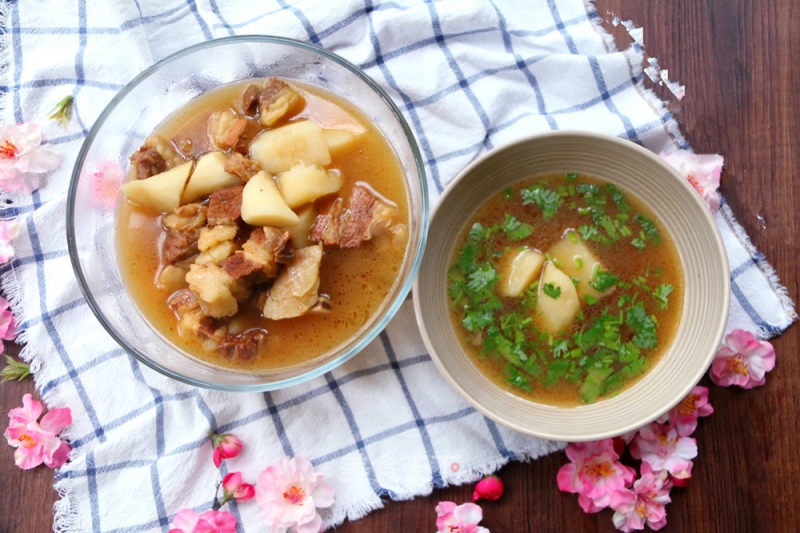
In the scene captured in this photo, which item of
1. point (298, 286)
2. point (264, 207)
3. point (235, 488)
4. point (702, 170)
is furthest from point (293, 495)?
point (702, 170)

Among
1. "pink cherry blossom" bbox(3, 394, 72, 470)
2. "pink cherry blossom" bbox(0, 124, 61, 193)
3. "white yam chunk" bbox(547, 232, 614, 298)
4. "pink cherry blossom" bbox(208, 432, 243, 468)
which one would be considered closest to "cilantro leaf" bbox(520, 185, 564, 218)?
"white yam chunk" bbox(547, 232, 614, 298)

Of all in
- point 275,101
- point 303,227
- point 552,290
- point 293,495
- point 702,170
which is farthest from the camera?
point 702,170

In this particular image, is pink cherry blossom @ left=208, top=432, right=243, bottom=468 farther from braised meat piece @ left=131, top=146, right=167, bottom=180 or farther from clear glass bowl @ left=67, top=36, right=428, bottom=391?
braised meat piece @ left=131, top=146, right=167, bottom=180

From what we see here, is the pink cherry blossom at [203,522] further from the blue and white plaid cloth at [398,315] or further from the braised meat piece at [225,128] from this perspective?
the braised meat piece at [225,128]

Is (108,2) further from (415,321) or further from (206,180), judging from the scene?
(415,321)

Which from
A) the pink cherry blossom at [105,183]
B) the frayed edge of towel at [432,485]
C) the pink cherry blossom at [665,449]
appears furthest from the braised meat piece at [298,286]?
the pink cherry blossom at [665,449]

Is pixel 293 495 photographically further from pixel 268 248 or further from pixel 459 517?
pixel 268 248

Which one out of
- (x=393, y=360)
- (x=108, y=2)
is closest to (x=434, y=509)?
(x=393, y=360)
